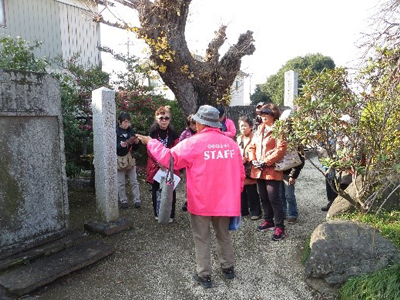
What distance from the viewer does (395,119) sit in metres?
3.62

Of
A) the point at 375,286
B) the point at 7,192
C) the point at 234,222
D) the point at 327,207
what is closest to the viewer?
the point at 375,286

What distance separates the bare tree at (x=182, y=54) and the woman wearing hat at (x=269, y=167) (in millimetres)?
3747

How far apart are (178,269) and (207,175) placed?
1.24 metres

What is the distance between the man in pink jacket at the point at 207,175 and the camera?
2953 mm

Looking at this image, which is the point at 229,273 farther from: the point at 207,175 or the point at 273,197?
the point at 273,197

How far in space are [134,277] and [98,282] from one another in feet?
1.21

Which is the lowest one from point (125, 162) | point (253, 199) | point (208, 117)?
point (253, 199)

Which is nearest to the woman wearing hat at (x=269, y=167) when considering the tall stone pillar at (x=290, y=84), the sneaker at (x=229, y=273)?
the sneaker at (x=229, y=273)

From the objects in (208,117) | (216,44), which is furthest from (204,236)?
(216,44)

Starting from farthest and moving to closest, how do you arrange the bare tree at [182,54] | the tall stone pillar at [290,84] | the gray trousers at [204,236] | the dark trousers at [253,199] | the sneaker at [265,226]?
the tall stone pillar at [290,84] < the bare tree at [182,54] < the dark trousers at [253,199] < the sneaker at [265,226] < the gray trousers at [204,236]

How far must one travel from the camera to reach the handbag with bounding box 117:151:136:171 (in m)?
5.19

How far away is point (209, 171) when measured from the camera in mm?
2945

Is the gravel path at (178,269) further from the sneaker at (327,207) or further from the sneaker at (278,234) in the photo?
the sneaker at (327,207)

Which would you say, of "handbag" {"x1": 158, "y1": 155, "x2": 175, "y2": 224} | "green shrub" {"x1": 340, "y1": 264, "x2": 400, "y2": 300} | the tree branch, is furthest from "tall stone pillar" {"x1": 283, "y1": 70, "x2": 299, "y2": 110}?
"green shrub" {"x1": 340, "y1": 264, "x2": 400, "y2": 300}
